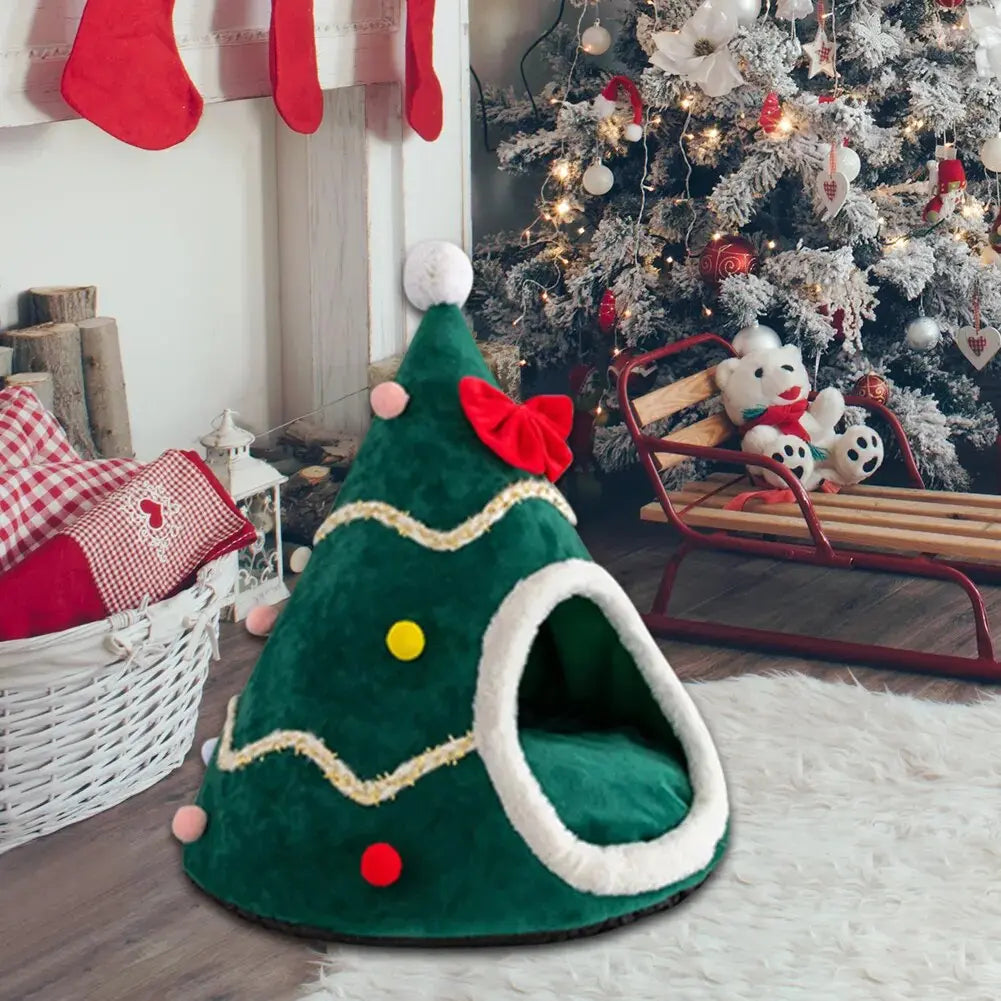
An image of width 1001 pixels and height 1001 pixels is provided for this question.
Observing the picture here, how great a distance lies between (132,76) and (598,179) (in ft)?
4.26

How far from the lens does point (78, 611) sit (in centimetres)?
205

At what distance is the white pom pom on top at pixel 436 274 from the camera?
1.04 m

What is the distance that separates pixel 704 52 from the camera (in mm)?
3215

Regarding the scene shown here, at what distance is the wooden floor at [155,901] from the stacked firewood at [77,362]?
485 mm

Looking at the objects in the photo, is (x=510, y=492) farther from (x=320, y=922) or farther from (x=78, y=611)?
(x=78, y=611)

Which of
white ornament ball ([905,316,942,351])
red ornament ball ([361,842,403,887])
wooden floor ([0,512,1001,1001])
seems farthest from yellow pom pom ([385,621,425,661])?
white ornament ball ([905,316,942,351])

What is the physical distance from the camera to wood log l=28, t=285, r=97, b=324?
2.80 m

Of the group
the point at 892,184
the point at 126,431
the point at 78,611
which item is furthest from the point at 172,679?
the point at 892,184

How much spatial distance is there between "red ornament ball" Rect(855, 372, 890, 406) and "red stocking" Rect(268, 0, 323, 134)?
4.61ft

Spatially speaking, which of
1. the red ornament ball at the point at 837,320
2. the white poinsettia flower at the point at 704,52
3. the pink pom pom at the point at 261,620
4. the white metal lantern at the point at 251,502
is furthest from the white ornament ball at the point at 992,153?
the pink pom pom at the point at 261,620

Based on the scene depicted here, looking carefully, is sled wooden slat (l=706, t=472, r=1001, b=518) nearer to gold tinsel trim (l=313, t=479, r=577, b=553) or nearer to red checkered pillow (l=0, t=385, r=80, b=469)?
red checkered pillow (l=0, t=385, r=80, b=469)

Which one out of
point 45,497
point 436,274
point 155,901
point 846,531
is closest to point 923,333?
point 846,531

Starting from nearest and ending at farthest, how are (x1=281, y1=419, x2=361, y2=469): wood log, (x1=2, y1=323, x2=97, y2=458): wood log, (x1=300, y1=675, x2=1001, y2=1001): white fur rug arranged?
(x1=300, y1=675, x2=1001, y2=1001): white fur rug
(x1=2, y1=323, x2=97, y2=458): wood log
(x1=281, y1=419, x2=361, y2=469): wood log

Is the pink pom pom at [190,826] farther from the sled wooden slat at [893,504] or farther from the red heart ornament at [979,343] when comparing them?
the red heart ornament at [979,343]
